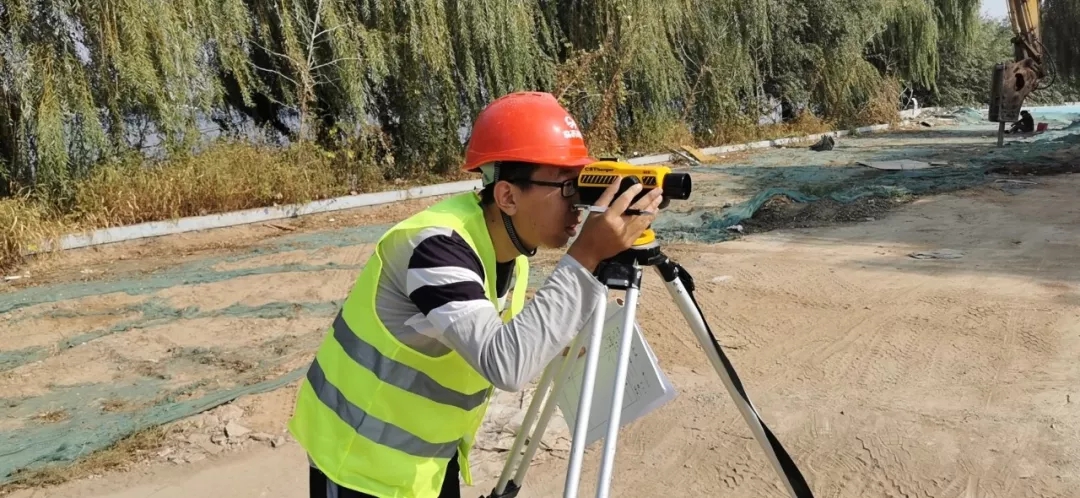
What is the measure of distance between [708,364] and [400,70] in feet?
22.7

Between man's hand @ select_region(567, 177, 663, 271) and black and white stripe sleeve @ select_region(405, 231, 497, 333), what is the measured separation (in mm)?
176

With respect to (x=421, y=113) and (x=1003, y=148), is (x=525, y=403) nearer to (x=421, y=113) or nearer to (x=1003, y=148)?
(x=421, y=113)

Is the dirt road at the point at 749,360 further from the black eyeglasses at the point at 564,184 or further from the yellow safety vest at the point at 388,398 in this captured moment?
the black eyeglasses at the point at 564,184

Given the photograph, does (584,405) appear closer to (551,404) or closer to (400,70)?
(551,404)

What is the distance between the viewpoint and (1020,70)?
1162 centimetres

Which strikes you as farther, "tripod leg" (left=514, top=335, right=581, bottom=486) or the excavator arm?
the excavator arm

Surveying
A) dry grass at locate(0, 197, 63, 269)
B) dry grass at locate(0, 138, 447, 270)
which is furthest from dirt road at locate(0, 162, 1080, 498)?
dry grass at locate(0, 138, 447, 270)

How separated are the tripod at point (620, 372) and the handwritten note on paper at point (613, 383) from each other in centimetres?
4

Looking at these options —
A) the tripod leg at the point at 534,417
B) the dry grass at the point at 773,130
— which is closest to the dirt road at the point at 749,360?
the tripod leg at the point at 534,417

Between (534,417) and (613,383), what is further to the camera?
(534,417)

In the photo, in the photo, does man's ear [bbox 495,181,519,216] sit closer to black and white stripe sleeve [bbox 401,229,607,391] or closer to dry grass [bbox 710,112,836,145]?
black and white stripe sleeve [bbox 401,229,607,391]

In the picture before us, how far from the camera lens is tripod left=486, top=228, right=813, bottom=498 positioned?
4.21 feet

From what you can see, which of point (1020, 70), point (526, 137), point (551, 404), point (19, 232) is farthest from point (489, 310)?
point (1020, 70)

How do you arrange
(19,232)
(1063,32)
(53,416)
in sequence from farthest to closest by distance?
(1063,32) < (19,232) < (53,416)
